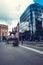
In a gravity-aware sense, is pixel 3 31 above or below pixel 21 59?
above

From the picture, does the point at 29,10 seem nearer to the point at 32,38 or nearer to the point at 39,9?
the point at 39,9

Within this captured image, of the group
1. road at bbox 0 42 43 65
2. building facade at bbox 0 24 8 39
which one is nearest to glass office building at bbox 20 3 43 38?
building facade at bbox 0 24 8 39

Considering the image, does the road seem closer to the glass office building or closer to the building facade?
the glass office building

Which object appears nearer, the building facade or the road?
the road

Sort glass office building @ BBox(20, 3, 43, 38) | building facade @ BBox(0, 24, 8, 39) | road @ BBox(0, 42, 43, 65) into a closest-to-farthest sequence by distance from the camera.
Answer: road @ BBox(0, 42, 43, 65), glass office building @ BBox(20, 3, 43, 38), building facade @ BBox(0, 24, 8, 39)

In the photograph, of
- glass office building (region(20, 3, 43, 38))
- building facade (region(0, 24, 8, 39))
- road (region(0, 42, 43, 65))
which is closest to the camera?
road (region(0, 42, 43, 65))

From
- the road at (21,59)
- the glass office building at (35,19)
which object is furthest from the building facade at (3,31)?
the road at (21,59)

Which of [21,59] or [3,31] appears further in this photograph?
[3,31]

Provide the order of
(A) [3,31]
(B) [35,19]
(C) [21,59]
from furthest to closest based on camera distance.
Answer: (A) [3,31]
(B) [35,19]
(C) [21,59]

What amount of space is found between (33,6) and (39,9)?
13.2 ft

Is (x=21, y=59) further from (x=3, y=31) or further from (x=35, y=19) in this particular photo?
(x=3, y=31)

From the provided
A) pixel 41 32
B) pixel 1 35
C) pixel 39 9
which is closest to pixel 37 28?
pixel 41 32

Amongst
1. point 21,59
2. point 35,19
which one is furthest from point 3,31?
point 21,59

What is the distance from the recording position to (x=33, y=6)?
Answer: 10975cm
